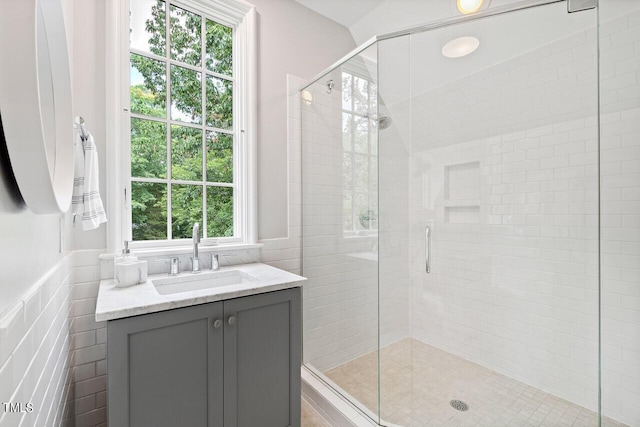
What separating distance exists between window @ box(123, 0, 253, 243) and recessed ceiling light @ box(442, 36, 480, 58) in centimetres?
148

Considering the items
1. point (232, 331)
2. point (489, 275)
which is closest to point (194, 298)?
point (232, 331)

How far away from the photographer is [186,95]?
1896 mm

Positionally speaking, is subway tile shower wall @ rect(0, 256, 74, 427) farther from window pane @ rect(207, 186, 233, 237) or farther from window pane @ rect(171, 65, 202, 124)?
window pane @ rect(171, 65, 202, 124)

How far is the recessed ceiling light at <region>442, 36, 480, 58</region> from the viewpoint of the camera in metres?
2.07

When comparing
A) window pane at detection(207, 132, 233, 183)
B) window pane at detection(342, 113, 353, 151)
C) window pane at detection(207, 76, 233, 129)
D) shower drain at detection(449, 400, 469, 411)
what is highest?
window pane at detection(207, 76, 233, 129)

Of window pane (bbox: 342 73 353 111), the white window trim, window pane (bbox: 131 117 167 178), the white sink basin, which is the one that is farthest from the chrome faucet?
window pane (bbox: 342 73 353 111)

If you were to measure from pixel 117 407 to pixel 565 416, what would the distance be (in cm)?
235

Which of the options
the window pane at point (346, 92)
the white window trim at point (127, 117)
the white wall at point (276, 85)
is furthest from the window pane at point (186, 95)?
the window pane at point (346, 92)

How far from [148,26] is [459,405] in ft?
9.92

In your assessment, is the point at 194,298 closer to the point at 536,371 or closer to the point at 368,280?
the point at 368,280

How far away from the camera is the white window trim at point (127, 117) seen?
5.07 ft

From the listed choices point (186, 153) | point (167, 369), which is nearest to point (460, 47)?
point (186, 153)

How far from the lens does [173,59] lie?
184cm

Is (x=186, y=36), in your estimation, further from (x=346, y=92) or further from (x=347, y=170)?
(x=347, y=170)
